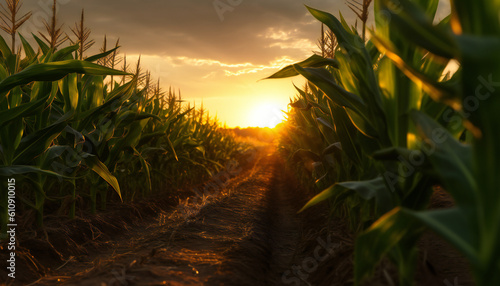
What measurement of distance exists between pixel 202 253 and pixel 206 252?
0.04 metres

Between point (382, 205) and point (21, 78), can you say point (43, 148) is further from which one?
point (382, 205)

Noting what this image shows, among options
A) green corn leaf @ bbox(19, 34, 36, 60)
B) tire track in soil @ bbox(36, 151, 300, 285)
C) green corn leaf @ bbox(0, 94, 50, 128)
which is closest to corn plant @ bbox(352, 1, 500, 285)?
tire track in soil @ bbox(36, 151, 300, 285)

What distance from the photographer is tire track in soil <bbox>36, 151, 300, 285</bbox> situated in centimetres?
167

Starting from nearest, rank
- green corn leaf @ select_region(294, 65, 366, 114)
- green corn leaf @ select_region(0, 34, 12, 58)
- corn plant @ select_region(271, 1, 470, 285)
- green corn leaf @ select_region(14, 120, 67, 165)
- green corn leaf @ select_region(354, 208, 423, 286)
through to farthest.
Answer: green corn leaf @ select_region(354, 208, 423, 286), corn plant @ select_region(271, 1, 470, 285), green corn leaf @ select_region(294, 65, 366, 114), green corn leaf @ select_region(14, 120, 67, 165), green corn leaf @ select_region(0, 34, 12, 58)

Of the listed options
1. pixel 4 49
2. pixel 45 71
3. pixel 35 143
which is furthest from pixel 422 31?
pixel 4 49

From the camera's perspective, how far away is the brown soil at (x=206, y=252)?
Answer: 1.60 meters

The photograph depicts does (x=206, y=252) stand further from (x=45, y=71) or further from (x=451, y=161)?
(x=451, y=161)

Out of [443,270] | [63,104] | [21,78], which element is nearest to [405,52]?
[443,270]

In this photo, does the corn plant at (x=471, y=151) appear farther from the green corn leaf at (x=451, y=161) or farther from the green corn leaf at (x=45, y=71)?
the green corn leaf at (x=45, y=71)

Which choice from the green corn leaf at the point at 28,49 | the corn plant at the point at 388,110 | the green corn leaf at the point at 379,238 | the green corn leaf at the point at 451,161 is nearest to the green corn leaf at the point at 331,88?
the corn plant at the point at 388,110

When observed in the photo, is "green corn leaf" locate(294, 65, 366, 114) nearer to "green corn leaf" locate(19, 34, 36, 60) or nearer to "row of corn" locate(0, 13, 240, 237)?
"row of corn" locate(0, 13, 240, 237)

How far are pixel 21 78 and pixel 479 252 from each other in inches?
74.5

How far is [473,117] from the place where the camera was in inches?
32.2

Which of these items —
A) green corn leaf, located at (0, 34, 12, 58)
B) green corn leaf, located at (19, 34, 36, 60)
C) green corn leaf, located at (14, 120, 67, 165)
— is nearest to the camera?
green corn leaf, located at (14, 120, 67, 165)
